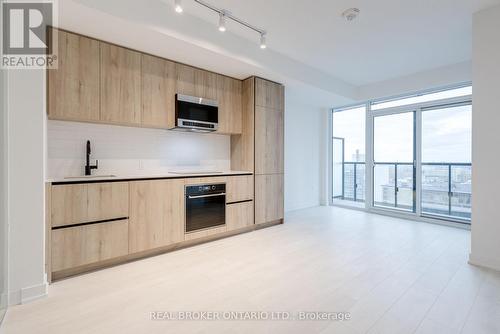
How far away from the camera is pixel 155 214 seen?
283cm

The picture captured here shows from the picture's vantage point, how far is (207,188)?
331cm

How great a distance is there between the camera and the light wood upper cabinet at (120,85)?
8.81 ft

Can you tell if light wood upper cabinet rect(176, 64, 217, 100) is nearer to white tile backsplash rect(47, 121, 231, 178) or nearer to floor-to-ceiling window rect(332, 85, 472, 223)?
white tile backsplash rect(47, 121, 231, 178)

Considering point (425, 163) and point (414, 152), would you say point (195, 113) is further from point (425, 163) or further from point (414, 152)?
point (425, 163)

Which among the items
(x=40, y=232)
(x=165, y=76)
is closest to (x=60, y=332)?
(x=40, y=232)

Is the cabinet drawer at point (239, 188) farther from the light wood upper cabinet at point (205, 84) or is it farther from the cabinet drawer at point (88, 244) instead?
the cabinet drawer at point (88, 244)

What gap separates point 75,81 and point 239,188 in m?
2.43

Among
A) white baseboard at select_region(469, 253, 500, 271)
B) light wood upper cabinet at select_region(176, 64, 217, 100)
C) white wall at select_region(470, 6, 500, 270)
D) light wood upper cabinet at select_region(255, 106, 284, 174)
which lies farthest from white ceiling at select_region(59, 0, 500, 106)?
white baseboard at select_region(469, 253, 500, 271)

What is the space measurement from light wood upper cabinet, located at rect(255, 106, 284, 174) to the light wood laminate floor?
134 centimetres

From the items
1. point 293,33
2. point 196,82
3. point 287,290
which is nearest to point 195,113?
point 196,82

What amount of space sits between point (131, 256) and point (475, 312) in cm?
324

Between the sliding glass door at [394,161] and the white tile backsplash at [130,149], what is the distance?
348cm

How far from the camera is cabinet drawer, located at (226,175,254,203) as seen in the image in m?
3.58

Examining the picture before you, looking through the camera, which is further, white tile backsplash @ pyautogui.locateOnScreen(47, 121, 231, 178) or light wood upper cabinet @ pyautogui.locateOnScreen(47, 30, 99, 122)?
white tile backsplash @ pyautogui.locateOnScreen(47, 121, 231, 178)
